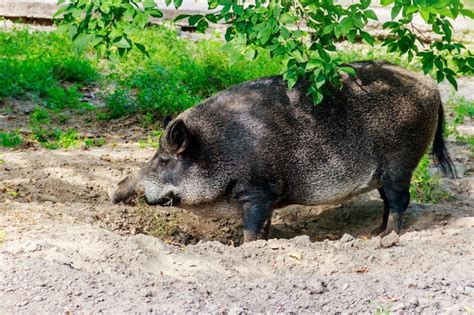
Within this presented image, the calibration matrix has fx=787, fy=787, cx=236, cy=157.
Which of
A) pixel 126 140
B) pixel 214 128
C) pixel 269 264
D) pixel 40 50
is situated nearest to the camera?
pixel 269 264

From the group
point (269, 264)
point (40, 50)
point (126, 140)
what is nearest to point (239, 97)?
point (269, 264)

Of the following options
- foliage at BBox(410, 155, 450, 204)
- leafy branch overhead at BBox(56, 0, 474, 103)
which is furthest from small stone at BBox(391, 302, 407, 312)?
foliage at BBox(410, 155, 450, 204)

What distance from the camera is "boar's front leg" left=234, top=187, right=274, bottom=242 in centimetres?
576

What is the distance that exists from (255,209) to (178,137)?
2.55 feet

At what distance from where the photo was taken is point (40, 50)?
34.9 feet

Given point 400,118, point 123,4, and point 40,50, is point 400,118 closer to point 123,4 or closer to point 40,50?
point 123,4

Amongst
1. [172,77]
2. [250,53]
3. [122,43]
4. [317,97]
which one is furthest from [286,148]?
[172,77]

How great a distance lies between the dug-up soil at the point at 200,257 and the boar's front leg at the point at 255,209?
0.65 metres

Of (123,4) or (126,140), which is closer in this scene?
(123,4)

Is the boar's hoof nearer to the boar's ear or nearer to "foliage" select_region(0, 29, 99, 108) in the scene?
the boar's ear

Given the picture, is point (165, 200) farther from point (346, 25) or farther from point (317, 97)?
point (346, 25)

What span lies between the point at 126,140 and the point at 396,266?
4.31m

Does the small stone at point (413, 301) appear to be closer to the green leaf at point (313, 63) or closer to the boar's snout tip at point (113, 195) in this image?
the green leaf at point (313, 63)

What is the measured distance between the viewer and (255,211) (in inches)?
227
